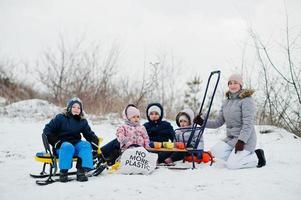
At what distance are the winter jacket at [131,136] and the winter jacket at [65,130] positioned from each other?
0.39 m

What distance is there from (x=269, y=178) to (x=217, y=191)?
2.83ft

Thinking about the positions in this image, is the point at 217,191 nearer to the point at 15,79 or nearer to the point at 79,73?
the point at 79,73

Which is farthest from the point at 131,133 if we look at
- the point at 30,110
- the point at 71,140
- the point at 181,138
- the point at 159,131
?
the point at 30,110

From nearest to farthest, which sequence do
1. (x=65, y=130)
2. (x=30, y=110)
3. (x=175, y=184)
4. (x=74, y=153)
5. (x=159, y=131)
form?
(x=175, y=184) → (x=74, y=153) → (x=65, y=130) → (x=159, y=131) → (x=30, y=110)

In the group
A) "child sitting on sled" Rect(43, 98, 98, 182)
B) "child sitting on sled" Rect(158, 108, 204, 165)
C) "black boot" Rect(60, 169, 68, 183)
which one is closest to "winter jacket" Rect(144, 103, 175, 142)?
"child sitting on sled" Rect(158, 108, 204, 165)

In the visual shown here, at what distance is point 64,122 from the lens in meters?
5.26

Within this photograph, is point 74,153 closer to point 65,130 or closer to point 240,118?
point 65,130

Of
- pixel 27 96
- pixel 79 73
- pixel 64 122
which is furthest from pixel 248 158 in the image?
pixel 27 96

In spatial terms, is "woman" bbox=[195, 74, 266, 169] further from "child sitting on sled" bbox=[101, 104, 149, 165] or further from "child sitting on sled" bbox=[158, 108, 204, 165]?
"child sitting on sled" bbox=[101, 104, 149, 165]

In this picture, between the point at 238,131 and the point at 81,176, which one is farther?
the point at 238,131

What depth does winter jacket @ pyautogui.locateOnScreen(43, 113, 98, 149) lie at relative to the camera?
201 inches

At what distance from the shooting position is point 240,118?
560 centimetres

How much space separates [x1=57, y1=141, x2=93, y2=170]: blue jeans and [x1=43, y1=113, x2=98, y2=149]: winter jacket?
0.16m

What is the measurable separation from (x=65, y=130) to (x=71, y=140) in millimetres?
162
